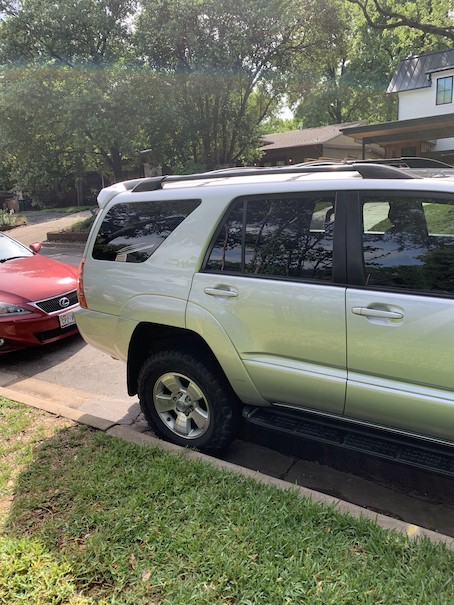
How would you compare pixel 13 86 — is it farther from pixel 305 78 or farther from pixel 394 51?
pixel 394 51

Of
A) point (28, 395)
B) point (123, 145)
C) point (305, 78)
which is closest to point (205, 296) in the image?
point (28, 395)

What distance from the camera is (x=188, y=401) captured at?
327 centimetres

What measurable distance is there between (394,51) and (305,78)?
2156cm

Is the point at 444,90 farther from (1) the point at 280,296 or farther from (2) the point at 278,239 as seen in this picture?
(1) the point at 280,296

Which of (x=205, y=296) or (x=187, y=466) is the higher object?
(x=205, y=296)

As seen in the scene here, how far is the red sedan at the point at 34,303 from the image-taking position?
510 cm

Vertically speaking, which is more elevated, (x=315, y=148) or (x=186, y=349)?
(x=315, y=148)

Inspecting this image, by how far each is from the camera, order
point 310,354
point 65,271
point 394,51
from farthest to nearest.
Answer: point 394,51 → point 65,271 → point 310,354

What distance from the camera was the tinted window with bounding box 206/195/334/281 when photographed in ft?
8.90

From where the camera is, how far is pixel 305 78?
17406 millimetres

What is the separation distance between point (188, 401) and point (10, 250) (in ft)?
14.8

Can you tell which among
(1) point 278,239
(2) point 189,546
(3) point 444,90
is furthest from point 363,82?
(2) point 189,546

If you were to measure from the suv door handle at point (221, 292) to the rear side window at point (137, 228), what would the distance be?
56 centimetres

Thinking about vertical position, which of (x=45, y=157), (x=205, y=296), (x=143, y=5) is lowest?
(x=205, y=296)
